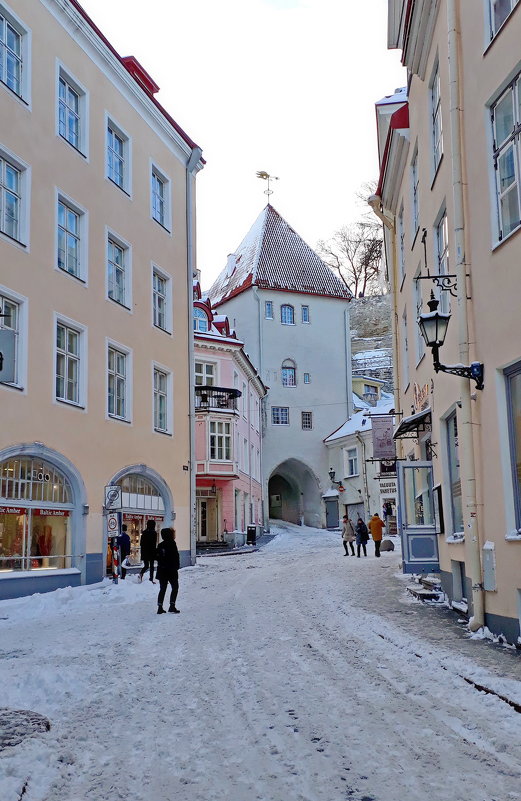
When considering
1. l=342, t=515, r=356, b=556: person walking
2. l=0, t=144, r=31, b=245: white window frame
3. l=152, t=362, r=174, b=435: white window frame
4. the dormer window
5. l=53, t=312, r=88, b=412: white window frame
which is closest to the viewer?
l=0, t=144, r=31, b=245: white window frame

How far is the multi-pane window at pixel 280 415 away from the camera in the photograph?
178ft

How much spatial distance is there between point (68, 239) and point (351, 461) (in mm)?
34547

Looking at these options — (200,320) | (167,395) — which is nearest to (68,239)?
(167,395)

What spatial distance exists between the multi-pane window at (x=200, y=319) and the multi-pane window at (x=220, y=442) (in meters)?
4.81

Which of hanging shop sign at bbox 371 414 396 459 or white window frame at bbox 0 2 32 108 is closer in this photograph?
white window frame at bbox 0 2 32 108

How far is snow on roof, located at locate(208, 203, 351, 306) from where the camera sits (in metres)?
55.1

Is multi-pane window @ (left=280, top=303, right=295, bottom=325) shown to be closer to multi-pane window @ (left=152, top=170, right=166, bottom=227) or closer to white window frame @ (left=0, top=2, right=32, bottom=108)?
multi-pane window @ (left=152, top=170, right=166, bottom=227)

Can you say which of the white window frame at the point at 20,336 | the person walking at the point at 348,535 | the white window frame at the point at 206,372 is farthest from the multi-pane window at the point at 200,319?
the white window frame at the point at 20,336

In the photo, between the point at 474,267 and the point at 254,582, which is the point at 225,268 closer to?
the point at 254,582

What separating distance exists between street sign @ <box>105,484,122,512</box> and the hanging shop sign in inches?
276

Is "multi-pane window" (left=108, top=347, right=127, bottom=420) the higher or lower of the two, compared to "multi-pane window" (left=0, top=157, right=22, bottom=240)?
lower

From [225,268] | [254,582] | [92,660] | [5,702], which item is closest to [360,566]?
[254,582]

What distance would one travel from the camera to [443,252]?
13438 millimetres

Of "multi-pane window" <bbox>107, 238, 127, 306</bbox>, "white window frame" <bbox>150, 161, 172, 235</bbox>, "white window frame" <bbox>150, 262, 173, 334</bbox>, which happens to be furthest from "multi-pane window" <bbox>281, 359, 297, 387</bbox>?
"multi-pane window" <bbox>107, 238, 127, 306</bbox>
